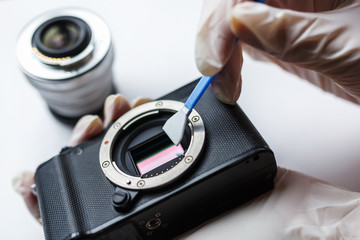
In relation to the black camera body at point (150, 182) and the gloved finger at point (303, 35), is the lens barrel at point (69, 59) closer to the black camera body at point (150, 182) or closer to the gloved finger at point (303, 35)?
the black camera body at point (150, 182)

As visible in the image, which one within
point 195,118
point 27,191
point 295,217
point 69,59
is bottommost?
point 295,217

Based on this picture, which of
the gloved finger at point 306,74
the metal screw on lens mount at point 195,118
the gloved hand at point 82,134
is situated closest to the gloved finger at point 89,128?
the gloved hand at point 82,134

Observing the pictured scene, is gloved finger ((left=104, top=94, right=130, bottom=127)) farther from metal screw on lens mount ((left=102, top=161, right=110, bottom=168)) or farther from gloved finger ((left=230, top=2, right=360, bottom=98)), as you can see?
gloved finger ((left=230, top=2, right=360, bottom=98))

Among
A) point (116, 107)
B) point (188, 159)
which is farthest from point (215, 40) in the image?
point (116, 107)

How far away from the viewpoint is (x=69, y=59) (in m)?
1.06

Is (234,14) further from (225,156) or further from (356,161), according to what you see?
(356,161)

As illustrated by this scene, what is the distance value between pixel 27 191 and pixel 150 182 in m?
0.36

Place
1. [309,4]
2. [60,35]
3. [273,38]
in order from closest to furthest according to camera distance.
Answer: [273,38]
[309,4]
[60,35]

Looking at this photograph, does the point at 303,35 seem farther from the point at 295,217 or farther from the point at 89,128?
the point at 89,128

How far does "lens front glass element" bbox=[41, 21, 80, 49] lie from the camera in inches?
43.7

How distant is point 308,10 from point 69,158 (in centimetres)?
60

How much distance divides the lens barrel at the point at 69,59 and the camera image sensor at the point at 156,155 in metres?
0.26

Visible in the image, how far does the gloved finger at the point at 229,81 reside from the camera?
2.82 ft

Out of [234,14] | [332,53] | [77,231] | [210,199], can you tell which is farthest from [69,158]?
[332,53]
